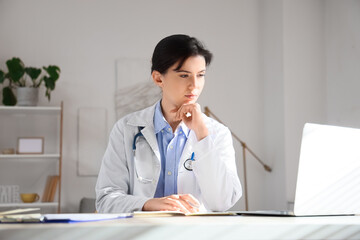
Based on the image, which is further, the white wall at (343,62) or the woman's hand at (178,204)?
the white wall at (343,62)

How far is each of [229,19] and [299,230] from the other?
428 cm

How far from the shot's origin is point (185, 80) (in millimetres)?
1999

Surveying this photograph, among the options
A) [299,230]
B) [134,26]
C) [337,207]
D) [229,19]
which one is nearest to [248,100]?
[229,19]

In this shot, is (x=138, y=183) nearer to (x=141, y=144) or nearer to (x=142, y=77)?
(x=141, y=144)

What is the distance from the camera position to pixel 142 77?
4.76m

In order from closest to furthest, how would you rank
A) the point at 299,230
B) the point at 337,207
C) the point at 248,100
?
1. the point at 299,230
2. the point at 337,207
3. the point at 248,100

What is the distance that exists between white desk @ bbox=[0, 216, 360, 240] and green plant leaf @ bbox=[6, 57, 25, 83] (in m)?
3.59

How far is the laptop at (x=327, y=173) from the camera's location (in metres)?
1.18

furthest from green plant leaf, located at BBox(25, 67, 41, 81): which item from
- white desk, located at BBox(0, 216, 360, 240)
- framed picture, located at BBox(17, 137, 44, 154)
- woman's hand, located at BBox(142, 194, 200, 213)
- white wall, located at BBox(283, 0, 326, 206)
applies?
white desk, located at BBox(0, 216, 360, 240)

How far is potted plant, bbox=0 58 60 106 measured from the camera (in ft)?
13.9

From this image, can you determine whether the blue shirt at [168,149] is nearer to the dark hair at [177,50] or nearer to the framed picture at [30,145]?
the dark hair at [177,50]

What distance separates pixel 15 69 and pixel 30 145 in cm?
69

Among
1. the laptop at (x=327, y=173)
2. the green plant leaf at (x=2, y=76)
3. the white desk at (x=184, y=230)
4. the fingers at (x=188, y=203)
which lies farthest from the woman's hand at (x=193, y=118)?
the green plant leaf at (x=2, y=76)

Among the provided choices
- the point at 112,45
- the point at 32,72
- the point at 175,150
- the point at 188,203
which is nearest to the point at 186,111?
the point at 175,150
